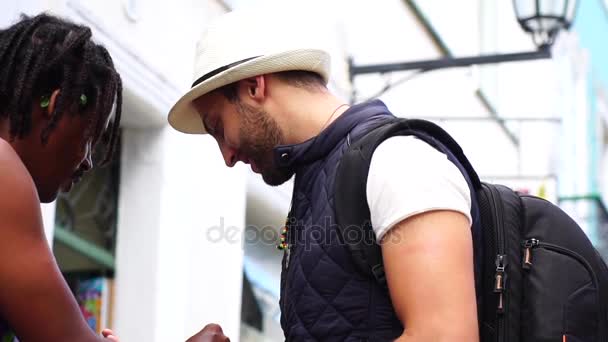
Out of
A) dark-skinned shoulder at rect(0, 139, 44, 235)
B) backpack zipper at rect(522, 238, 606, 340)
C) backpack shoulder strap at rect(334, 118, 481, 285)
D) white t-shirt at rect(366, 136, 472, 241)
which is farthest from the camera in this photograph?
backpack zipper at rect(522, 238, 606, 340)

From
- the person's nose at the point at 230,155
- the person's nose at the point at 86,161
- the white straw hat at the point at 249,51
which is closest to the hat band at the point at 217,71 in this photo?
the white straw hat at the point at 249,51

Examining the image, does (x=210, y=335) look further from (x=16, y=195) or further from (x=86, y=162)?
(x=16, y=195)

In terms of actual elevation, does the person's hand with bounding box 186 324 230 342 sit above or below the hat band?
below

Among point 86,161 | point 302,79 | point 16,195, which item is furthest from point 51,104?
point 302,79

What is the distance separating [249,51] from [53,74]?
20.6 inches

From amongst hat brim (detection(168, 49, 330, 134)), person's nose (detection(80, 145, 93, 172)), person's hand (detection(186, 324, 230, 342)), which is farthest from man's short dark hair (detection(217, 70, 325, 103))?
person's hand (detection(186, 324, 230, 342))

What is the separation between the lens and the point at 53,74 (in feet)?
12.7

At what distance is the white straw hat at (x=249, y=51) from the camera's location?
13.4ft

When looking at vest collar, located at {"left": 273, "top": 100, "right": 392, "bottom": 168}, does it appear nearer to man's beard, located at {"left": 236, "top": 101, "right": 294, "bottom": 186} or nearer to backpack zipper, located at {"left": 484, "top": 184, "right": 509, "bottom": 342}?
man's beard, located at {"left": 236, "top": 101, "right": 294, "bottom": 186}

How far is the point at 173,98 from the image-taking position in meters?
8.00

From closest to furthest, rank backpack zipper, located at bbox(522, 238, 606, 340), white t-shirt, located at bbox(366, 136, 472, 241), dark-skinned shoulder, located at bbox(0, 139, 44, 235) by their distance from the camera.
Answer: dark-skinned shoulder, located at bbox(0, 139, 44, 235) → white t-shirt, located at bbox(366, 136, 472, 241) → backpack zipper, located at bbox(522, 238, 606, 340)

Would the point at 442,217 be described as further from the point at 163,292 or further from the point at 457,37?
the point at 457,37

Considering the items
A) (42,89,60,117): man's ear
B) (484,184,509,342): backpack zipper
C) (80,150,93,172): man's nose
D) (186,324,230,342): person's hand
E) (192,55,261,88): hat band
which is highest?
(192,55,261,88): hat band

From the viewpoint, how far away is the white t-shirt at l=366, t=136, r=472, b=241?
3607 millimetres
